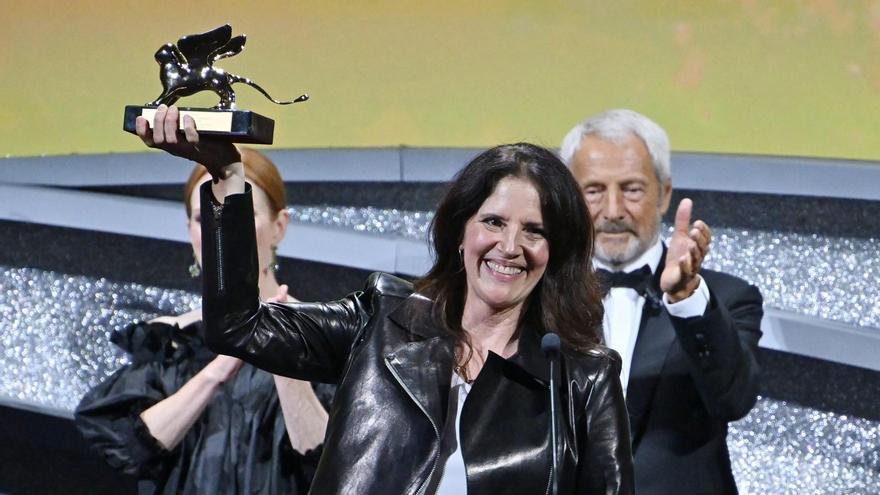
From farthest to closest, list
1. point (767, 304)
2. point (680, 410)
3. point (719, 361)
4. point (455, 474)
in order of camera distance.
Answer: point (767, 304) → point (680, 410) → point (719, 361) → point (455, 474)

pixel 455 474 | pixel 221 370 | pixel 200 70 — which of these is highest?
pixel 200 70

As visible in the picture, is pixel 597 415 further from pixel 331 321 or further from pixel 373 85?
pixel 373 85

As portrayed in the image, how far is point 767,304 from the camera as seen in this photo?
3033 mm

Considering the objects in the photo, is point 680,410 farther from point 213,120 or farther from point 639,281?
point 213,120

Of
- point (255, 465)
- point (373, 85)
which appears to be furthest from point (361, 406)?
point (373, 85)

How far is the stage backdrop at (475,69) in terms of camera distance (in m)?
3.23

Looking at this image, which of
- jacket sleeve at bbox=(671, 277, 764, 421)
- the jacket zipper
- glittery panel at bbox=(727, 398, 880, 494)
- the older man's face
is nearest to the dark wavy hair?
the jacket zipper

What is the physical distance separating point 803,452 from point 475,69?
3.99 feet

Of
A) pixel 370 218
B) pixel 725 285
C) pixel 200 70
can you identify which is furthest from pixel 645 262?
pixel 200 70

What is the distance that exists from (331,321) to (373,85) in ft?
5.34

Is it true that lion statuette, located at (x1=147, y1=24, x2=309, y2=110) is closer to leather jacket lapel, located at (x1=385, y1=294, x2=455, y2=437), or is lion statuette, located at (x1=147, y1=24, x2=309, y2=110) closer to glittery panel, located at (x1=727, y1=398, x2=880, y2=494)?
leather jacket lapel, located at (x1=385, y1=294, x2=455, y2=437)

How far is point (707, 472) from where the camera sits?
2.47 meters

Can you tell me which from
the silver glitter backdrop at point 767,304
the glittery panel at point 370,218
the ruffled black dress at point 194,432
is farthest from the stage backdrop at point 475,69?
the ruffled black dress at point 194,432

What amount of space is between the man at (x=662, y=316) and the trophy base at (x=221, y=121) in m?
0.79
